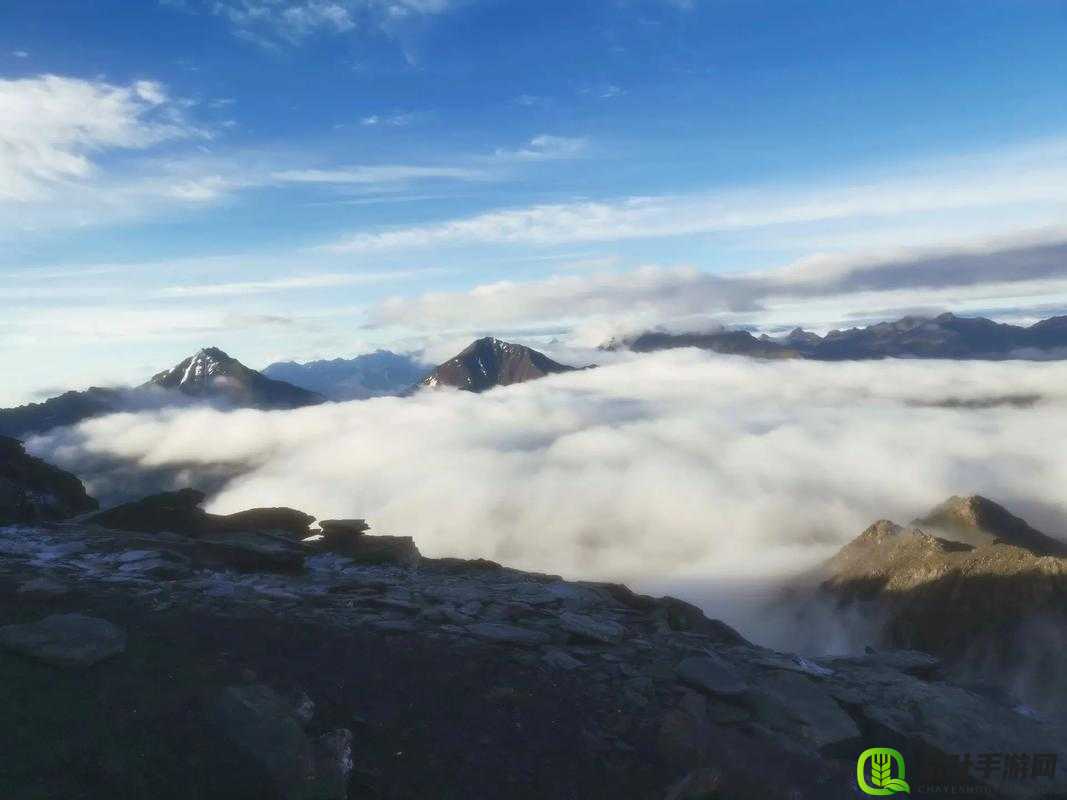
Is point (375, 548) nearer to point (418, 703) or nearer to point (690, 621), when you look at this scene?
point (690, 621)

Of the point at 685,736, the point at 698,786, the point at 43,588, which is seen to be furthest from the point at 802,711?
the point at 43,588

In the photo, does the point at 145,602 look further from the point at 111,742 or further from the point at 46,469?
the point at 46,469

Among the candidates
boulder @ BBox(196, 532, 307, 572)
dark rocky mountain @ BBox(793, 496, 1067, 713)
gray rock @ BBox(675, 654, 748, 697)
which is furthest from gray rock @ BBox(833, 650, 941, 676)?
dark rocky mountain @ BBox(793, 496, 1067, 713)

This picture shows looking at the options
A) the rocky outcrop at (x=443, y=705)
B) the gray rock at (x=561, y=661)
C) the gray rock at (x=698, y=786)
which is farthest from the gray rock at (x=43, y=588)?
the gray rock at (x=698, y=786)

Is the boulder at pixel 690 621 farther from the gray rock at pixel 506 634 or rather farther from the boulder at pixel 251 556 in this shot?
the boulder at pixel 251 556

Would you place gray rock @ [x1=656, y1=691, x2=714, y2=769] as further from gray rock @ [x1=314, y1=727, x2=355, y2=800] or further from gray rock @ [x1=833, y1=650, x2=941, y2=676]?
gray rock @ [x1=833, y1=650, x2=941, y2=676]
